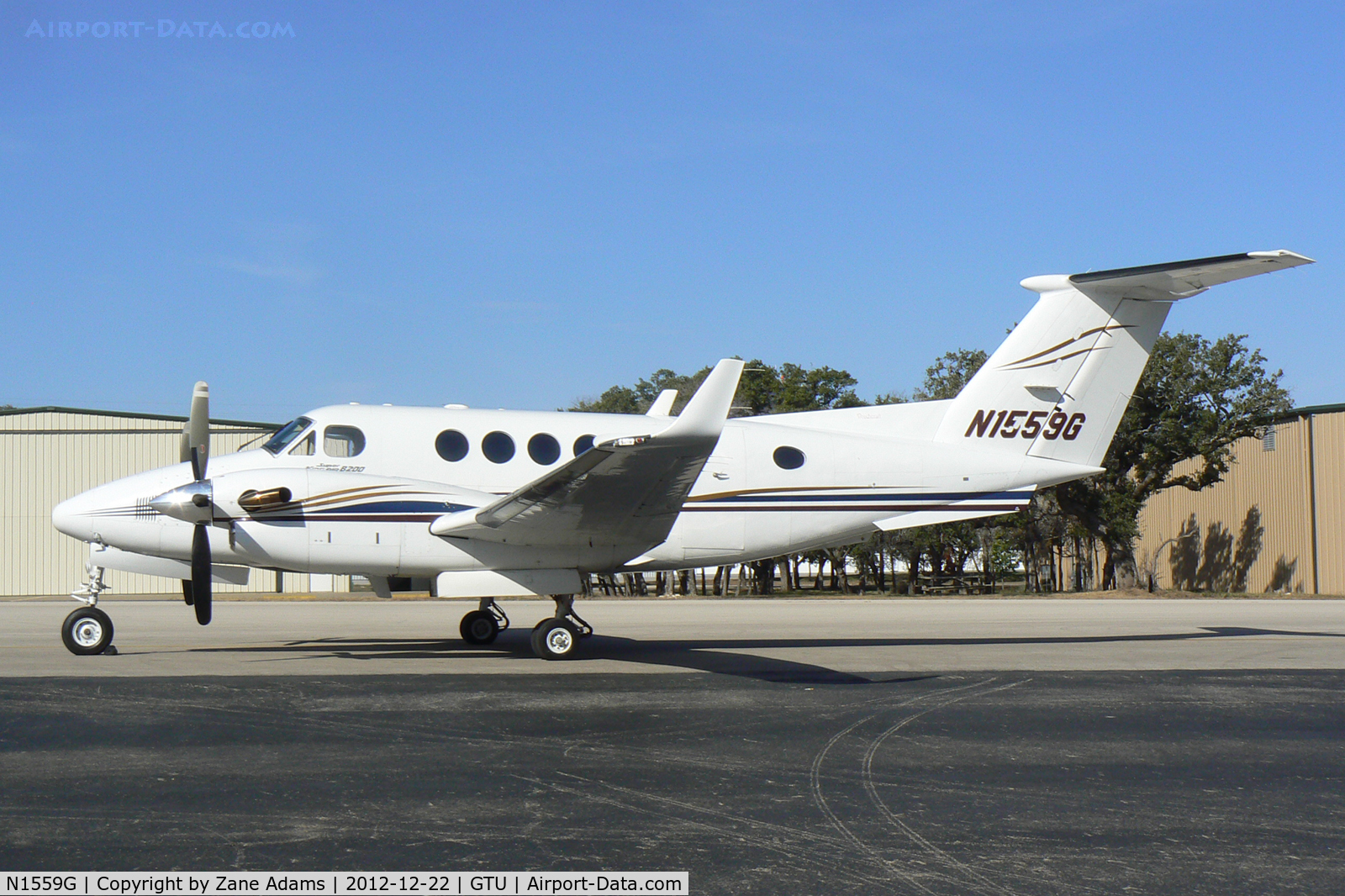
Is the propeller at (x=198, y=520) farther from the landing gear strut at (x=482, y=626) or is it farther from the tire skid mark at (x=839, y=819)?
the tire skid mark at (x=839, y=819)

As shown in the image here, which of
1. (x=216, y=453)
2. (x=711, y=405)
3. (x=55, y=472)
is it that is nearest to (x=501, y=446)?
(x=711, y=405)

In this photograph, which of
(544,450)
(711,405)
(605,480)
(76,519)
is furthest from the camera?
(544,450)

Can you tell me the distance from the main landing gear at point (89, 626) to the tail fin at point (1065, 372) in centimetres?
1081

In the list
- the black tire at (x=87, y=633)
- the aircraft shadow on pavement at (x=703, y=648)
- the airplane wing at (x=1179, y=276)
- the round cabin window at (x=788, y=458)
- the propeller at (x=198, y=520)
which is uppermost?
the airplane wing at (x=1179, y=276)

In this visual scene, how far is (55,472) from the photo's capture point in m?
35.3

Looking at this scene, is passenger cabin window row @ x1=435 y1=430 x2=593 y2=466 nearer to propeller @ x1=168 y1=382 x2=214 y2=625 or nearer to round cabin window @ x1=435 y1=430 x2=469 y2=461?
round cabin window @ x1=435 y1=430 x2=469 y2=461

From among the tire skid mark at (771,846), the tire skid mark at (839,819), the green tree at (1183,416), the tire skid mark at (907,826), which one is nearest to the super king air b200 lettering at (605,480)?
the tire skid mark at (839,819)

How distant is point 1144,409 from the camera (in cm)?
3556

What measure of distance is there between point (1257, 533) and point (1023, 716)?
3685cm

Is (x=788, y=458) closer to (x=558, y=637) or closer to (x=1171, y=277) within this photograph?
(x=558, y=637)

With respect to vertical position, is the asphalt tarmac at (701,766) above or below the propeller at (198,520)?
below

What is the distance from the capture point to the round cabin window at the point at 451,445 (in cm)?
1302

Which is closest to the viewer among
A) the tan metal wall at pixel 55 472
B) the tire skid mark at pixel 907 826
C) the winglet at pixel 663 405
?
the tire skid mark at pixel 907 826

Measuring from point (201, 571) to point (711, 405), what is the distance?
6157 mm
